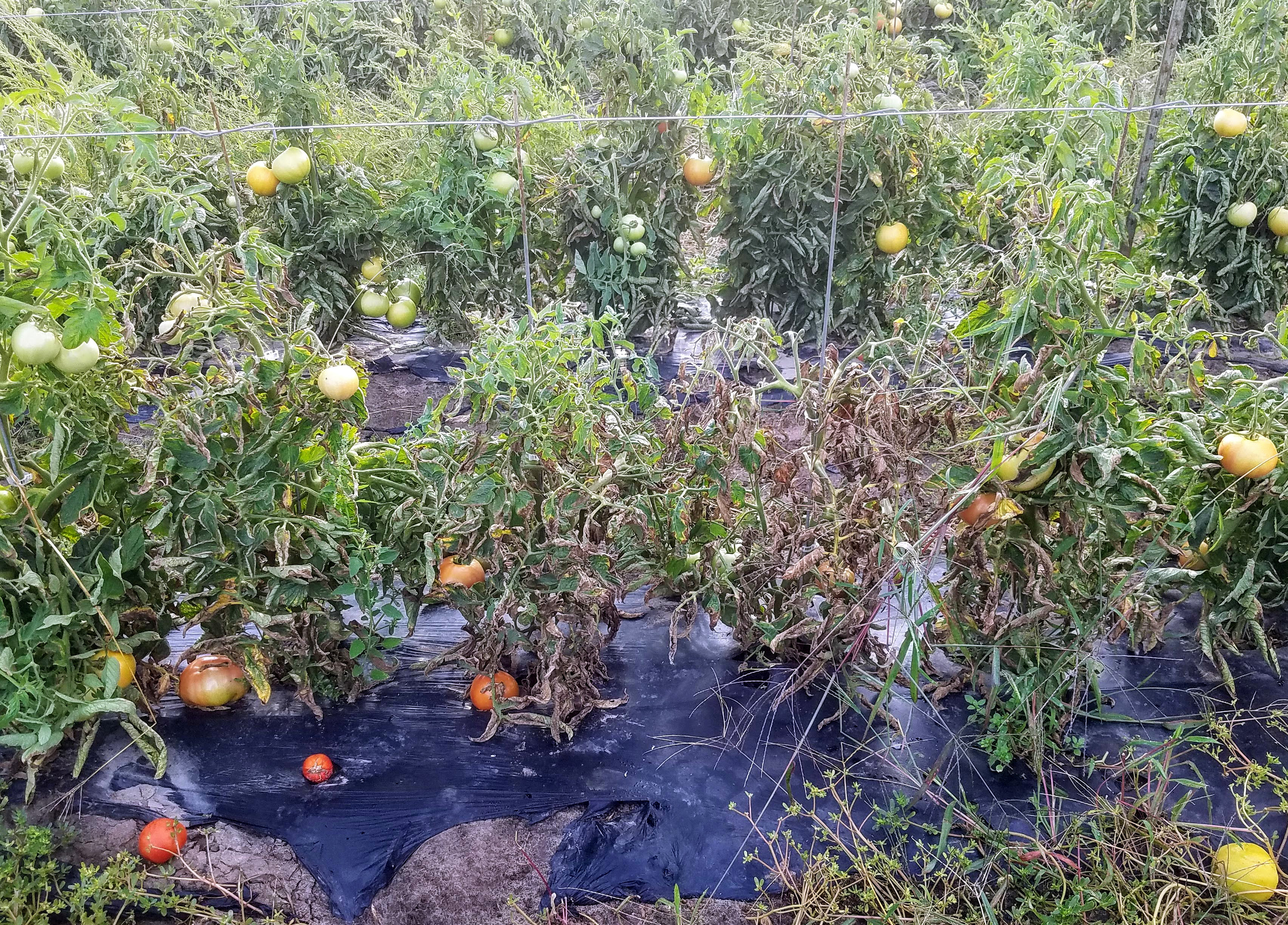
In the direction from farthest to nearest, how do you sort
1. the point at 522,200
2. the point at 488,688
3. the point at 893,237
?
the point at 893,237 → the point at 522,200 → the point at 488,688

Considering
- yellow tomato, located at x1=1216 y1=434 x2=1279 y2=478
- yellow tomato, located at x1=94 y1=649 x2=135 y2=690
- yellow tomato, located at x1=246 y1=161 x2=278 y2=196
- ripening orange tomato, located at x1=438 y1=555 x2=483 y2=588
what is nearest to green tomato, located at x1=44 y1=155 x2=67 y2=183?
yellow tomato, located at x1=94 y1=649 x2=135 y2=690

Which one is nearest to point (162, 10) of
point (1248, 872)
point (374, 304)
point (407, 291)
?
point (374, 304)

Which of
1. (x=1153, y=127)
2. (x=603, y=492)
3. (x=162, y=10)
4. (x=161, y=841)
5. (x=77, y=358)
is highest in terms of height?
(x=162, y=10)

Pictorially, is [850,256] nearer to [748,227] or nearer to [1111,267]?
[748,227]

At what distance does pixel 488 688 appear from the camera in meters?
1.79

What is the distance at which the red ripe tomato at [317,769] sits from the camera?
1729mm

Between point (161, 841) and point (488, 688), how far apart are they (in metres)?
0.59

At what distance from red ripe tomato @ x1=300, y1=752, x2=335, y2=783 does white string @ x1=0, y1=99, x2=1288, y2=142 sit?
1.12 meters

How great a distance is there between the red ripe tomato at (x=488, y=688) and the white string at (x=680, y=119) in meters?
1.13

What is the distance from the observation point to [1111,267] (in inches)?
65.8

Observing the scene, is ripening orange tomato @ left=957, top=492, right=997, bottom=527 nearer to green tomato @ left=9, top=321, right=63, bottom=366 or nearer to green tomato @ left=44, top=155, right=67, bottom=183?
green tomato @ left=9, top=321, right=63, bottom=366

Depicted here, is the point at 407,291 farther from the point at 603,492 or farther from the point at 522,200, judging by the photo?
the point at 603,492

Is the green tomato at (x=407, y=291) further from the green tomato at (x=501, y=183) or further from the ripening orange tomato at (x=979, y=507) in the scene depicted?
the ripening orange tomato at (x=979, y=507)

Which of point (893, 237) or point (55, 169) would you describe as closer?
point (55, 169)
